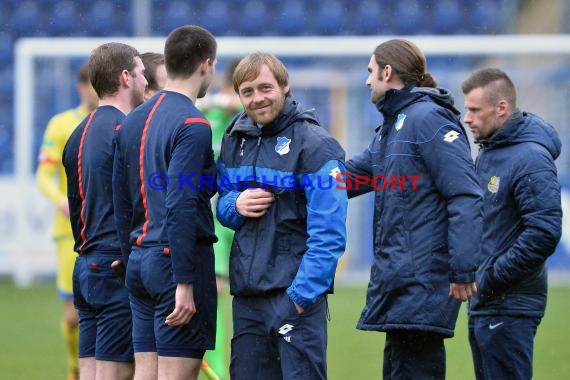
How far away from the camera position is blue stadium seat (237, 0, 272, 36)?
57.8ft

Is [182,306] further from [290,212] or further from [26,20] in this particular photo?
[26,20]

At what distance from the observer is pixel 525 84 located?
1355 cm

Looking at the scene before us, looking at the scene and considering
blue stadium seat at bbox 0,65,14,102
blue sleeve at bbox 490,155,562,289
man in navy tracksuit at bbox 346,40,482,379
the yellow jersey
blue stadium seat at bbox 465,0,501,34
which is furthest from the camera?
blue stadium seat at bbox 465,0,501,34

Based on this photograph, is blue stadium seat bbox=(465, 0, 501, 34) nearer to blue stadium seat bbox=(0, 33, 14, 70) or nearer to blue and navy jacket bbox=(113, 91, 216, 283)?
blue stadium seat bbox=(0, 33, 14, 70)

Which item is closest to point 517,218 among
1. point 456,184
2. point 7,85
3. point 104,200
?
point 456,184

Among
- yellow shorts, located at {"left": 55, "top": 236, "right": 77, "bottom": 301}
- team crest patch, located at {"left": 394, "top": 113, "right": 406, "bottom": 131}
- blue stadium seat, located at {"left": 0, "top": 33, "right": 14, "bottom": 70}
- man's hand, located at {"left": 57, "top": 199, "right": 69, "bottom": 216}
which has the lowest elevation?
yellow shorts, located at {"left": 55, "top": 236, "right": 77, "bottom": 301}

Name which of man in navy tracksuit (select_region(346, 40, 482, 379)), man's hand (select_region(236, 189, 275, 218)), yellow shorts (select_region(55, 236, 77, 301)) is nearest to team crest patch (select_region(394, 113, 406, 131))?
man in navy tracksuit (select_region(346, 40, 482, 379))

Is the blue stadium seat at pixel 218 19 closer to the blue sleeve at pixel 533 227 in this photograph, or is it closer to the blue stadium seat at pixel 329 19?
the blue stadium seat at pixel 329 19

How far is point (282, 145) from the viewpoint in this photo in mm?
4371

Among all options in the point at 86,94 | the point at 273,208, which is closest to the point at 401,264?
the point at 273,208

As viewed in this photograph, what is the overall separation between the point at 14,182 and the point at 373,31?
274 inches

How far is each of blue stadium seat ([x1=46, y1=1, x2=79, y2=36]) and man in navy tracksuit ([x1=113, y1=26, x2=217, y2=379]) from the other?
13.8 meters

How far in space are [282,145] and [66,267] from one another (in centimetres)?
340

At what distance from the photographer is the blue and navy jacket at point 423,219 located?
4406 mm
